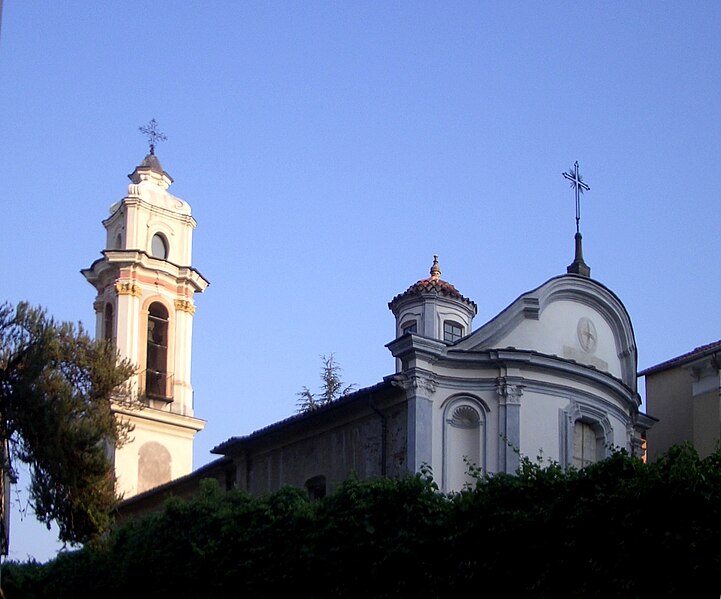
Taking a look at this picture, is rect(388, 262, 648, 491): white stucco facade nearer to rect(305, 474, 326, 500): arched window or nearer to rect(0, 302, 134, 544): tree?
rect(305, 474, 326, 500): arched window

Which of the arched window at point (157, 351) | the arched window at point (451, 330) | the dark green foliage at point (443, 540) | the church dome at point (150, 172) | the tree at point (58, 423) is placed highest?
the church dome at point (150, 172)

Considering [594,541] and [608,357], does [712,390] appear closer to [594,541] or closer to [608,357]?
[608,357]

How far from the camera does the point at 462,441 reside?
2711cm

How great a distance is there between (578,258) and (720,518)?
50.7 feet

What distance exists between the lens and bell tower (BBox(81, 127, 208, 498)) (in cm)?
3894

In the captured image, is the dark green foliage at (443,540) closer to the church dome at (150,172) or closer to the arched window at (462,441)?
the arched window at (462,441)

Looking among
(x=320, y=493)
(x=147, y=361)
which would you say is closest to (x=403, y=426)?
(x=320, y=493)

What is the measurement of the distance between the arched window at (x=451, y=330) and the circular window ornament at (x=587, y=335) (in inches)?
106

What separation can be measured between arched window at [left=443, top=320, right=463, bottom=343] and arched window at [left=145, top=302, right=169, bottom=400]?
1247 cm

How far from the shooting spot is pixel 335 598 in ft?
65.3

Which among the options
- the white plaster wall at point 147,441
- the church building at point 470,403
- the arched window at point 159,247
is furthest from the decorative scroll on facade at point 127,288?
the church building at point 470,403

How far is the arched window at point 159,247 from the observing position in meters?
40.7

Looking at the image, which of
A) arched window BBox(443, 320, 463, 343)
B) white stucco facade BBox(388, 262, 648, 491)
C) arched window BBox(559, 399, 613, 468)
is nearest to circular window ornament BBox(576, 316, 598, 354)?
white stucco facade BBox(388, 262, 648, 491)

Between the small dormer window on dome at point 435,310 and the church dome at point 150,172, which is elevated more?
the church dome at point 150,172
